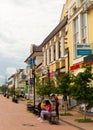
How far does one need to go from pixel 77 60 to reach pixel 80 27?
124 inches

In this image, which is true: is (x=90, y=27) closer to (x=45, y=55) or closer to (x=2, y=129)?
(x=2, y=129)

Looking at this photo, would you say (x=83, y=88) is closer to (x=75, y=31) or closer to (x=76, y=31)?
(x=76, y=31)

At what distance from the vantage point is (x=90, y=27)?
33.7 metres

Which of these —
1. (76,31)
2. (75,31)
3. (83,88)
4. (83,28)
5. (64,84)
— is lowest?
(83,88)

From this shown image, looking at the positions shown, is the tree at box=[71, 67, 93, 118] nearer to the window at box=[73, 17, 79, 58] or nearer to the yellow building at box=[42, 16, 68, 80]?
the window at box=[73, 17, 79, 58]

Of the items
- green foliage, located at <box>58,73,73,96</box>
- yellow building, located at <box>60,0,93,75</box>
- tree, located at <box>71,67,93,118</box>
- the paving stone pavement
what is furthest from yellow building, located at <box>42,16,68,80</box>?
tree, located at <box>71,67,93,118</box>

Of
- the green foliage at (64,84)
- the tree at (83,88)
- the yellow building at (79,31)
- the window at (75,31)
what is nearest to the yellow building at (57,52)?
the yellow building at (79,31)

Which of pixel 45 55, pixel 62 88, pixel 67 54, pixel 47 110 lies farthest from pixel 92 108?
pixel 45 55

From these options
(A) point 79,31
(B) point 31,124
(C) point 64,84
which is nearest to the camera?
(B) point 31,124

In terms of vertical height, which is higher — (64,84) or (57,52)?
(57,52)

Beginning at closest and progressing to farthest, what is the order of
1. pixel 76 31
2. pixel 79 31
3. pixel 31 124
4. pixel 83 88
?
pixel 31 124 → pixel 83 88 → pixel 79 31 → pixel 76 31

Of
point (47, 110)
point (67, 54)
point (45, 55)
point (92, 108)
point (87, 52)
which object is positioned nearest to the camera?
point (47, 110)

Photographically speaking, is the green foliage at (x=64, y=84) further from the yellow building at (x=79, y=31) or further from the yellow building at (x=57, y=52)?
the yellow building at (x=57, y=52)

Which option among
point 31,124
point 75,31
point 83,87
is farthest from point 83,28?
point 31,124
